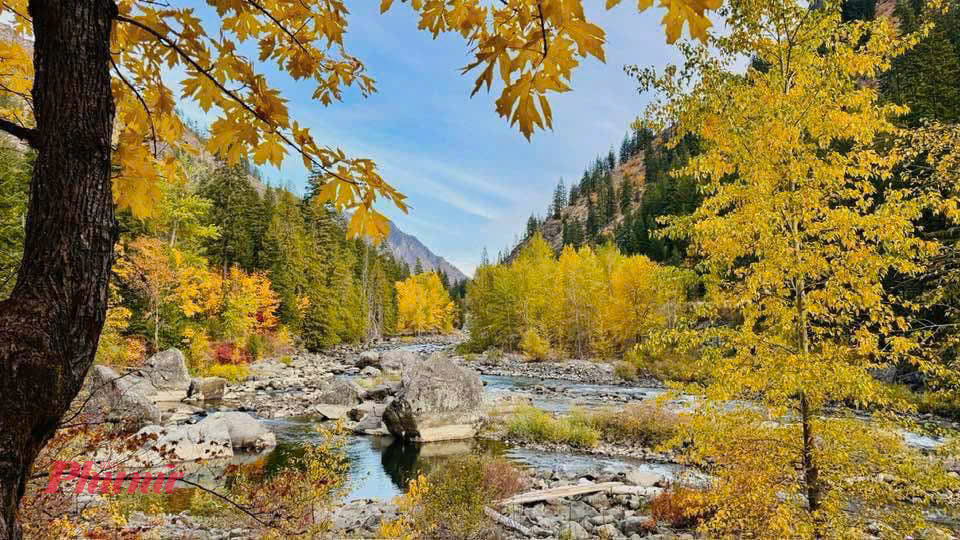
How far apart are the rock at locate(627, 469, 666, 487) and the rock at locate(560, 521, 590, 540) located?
270cm

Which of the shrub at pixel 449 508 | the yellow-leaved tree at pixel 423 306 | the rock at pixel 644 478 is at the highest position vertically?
the yellow-leaved tree at pixel 423 306

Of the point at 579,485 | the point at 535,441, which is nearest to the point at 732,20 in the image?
the point at 579,485

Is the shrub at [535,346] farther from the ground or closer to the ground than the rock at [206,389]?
farther from the ground

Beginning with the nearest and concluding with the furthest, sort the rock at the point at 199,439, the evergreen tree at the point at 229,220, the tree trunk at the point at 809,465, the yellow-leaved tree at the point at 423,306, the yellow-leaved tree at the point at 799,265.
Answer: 1. the yellow-leaved tree at the point at 799,265
2. the tree trunk at the point at 809,465
3. the rock at the point at 199,439
4. the evergreen tree at the point at 229,220
5. the yellow-leaved tree at the point at 423,306

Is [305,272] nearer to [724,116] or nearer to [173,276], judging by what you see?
[173,276]

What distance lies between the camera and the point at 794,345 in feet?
17.8

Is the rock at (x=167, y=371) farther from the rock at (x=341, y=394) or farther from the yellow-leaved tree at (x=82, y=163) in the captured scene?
the yellow-leaved tree at (x=82, y=163)

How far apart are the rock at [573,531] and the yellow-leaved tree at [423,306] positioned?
65.3m

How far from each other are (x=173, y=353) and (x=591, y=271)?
31.8 meters

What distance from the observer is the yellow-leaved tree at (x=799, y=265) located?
4465mm

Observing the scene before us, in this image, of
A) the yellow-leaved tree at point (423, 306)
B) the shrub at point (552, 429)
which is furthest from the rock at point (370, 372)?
the yellow-leaved tree at point (423, 306)

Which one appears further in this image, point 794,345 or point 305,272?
point 305,272

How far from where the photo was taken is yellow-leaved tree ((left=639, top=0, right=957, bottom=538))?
4.46 meters

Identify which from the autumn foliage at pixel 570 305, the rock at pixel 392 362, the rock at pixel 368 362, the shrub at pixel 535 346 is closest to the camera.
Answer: the rock at pixel 392 362
